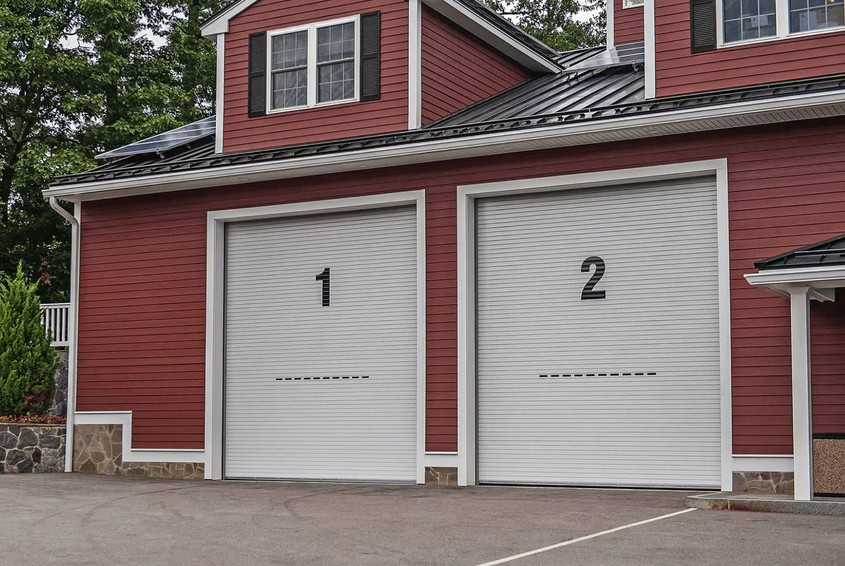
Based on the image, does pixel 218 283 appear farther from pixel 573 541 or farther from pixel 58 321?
pixel 573 541

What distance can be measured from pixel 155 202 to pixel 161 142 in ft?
5.76

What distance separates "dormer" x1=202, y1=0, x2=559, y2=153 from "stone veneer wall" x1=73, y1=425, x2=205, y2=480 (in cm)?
471

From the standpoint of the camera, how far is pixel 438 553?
8484 millimetres

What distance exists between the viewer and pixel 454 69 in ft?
56.9

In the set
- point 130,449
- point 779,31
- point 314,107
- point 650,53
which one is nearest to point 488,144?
point 650,53

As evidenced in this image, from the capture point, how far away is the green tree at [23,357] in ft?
61.8

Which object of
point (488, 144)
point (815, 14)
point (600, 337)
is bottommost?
point (600, 337)

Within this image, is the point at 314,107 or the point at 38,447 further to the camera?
the point at 38,447

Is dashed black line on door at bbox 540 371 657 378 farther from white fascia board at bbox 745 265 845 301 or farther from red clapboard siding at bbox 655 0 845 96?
red clapboard siding at bbox 655 0 845 96

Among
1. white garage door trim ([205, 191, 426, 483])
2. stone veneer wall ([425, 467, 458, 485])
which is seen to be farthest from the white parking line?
white garage door trim ([205, 191, 426, 483])

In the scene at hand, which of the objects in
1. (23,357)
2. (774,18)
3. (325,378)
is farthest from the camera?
(23,357)

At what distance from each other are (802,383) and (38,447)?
1176 cm

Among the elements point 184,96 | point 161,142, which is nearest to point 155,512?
point 161,142

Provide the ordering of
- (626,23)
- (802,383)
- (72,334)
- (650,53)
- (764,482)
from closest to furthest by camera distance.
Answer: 1. (802,383)
2. (764,482)
3. (650,53)
4. (72,334)
5. (626,23)
